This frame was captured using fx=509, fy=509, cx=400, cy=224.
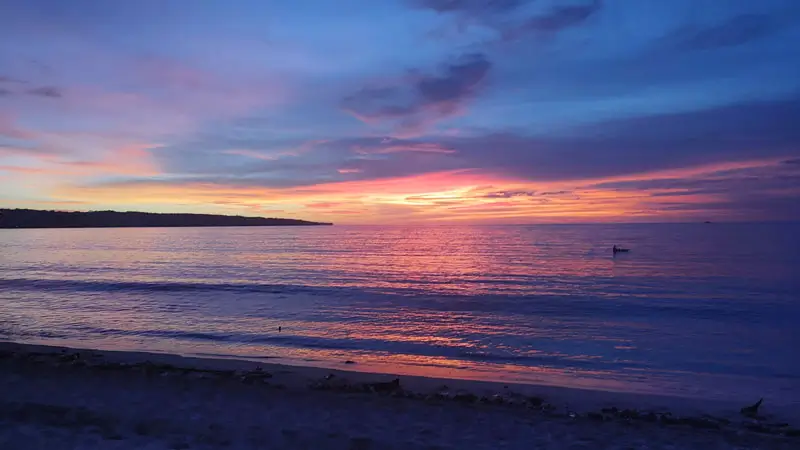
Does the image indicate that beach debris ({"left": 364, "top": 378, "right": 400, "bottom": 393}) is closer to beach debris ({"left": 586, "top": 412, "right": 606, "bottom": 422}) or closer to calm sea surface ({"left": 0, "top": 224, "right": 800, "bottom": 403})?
calm sea surface ({"left": 0, "top": 224, "right": 800, "bottom": 403})

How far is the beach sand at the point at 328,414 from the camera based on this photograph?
311 inches

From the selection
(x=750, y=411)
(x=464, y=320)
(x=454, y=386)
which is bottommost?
(x=464, y=320)

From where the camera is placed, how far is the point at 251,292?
31.7 metres

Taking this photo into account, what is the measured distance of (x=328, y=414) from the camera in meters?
9.38

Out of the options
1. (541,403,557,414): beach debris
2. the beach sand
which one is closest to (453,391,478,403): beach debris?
the beach sand

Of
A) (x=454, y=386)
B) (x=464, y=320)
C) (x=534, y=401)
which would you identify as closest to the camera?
(x=534, y=401)

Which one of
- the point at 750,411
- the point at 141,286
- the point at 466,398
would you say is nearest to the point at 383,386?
the point at 466,398

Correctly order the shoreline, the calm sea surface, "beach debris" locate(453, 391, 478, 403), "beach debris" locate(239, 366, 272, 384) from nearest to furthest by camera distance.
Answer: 1. "beach debris" locate(453, 391, 478, 403)
2. the shoreline
3. "beach debris" locate(239, 366, 272, 384)
4. the calm sea surface

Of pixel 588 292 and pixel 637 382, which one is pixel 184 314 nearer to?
pixel 637 382

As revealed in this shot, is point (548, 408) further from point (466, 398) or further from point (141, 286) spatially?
point (141, 286)

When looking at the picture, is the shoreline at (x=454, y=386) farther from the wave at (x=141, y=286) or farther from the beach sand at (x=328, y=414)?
the wave at (x=141, y=286)

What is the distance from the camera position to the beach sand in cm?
791

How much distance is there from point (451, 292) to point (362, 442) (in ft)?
81.9

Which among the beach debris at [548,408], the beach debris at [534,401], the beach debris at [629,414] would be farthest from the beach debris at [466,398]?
the beach debris at [629,414]
